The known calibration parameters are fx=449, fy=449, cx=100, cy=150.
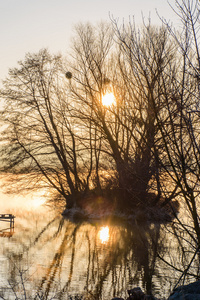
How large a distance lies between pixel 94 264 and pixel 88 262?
0.49 m

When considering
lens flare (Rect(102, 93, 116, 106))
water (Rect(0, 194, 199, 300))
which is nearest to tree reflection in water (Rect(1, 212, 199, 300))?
water (Rect(0, 194, 199, 300))

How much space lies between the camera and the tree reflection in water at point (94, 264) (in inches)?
411

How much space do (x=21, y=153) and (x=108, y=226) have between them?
9.19m

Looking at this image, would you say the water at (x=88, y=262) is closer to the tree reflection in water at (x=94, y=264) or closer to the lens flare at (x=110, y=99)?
the tree reflection in water at (x=94, y=264)

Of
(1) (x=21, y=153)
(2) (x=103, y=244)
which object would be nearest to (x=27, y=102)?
(1) (x=21, y=153)

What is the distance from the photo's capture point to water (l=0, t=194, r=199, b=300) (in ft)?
33.9

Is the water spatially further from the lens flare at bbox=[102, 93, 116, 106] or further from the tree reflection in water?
the lens flare at bbox=[102, 93, 116, 106]

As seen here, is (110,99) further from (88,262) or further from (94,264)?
(88,262)

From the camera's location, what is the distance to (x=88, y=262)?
1453 centimetres

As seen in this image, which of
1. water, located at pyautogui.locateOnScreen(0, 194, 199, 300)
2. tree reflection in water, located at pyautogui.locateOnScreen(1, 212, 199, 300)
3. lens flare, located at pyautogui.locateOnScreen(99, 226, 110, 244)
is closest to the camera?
water, located at pyautogui.locateOnScreen(0, 194, 199, 300)

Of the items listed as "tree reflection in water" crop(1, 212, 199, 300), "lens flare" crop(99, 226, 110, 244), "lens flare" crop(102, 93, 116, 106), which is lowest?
"tree reflection in water" crop(1, 212, 199, 300)

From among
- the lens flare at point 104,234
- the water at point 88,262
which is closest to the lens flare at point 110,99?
the water at point 88,262

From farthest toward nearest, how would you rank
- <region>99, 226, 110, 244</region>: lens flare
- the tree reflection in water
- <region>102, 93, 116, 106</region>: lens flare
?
<region>99, 226, 110, 244</region>: lens flare < the tree reflection in water < <region>102, 93, 116, 106</region>: lens flare

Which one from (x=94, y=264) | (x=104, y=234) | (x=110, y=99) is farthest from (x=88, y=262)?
(x=104, y=234)
